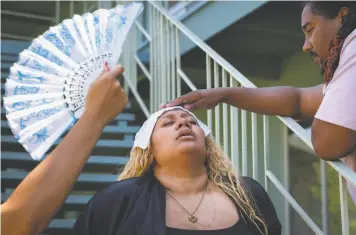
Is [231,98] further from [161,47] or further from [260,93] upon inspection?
[161,47]

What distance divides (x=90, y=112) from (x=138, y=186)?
772 millimetres

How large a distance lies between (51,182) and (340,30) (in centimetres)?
130

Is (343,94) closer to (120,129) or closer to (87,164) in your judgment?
(87,164)

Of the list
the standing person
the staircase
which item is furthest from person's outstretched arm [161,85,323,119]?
the staircase

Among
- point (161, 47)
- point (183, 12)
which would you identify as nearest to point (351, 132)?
point (161, 47)

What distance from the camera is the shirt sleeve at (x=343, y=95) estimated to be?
1927mm

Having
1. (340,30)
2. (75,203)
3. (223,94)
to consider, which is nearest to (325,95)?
(340,30)

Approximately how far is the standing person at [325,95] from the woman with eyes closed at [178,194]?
237mm

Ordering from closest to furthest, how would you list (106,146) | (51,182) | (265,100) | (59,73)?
(51,182) → (59,73) → (265,100) → (106,146)

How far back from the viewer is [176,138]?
2.30 m

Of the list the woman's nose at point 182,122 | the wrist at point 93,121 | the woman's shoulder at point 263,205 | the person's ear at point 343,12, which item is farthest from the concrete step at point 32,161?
the wrist at point 93,121

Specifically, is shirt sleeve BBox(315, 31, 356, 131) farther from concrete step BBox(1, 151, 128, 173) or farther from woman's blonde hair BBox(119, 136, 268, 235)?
Answer: concrete step BBox(1, 151, 128, 173)

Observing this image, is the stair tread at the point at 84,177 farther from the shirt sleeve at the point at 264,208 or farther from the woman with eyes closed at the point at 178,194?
the shirt sleeve at the point at 264,208

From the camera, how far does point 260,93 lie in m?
2.61
